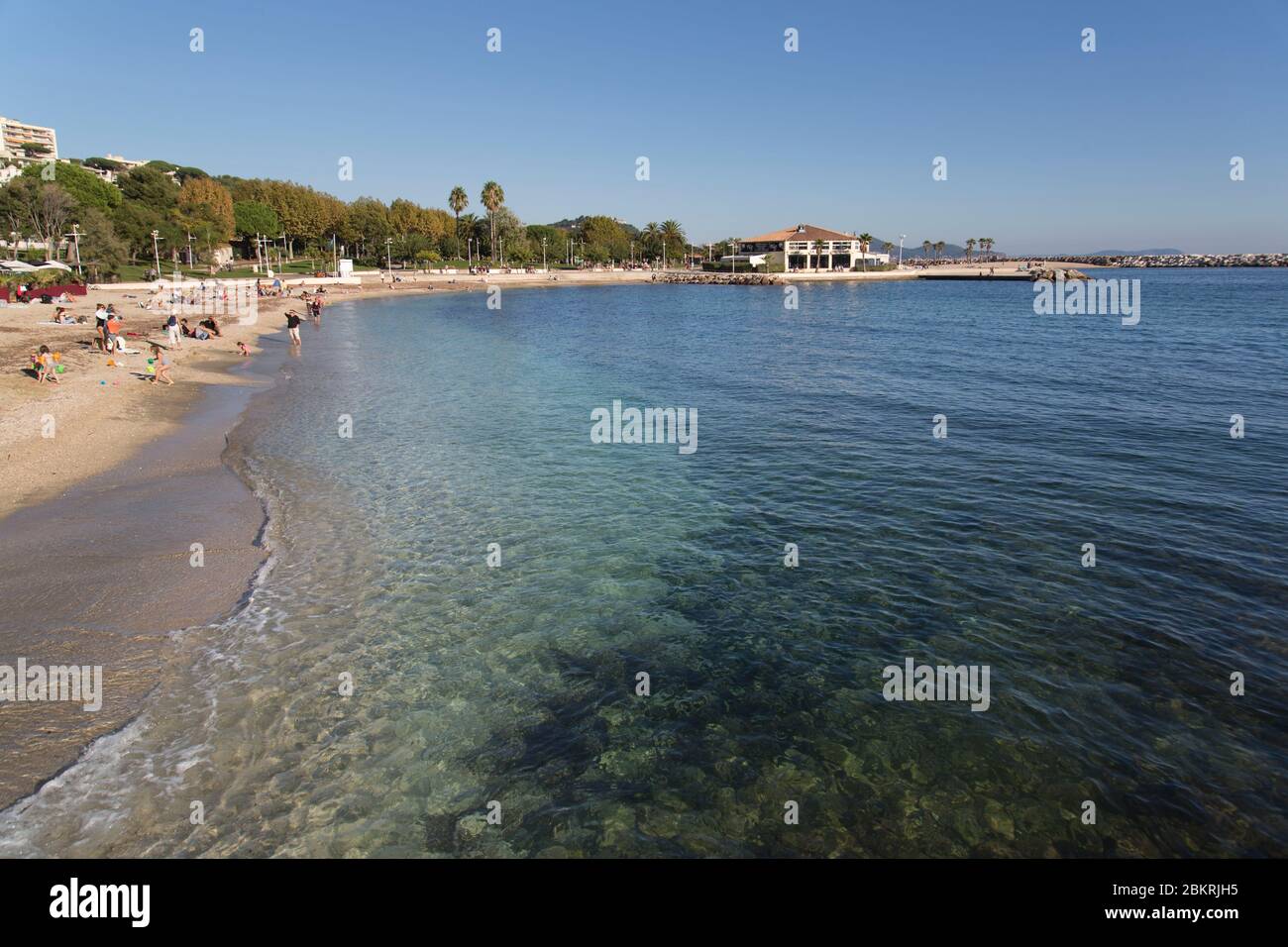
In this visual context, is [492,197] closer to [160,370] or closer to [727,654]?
[160,370]

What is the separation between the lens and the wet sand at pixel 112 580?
9.05 meters

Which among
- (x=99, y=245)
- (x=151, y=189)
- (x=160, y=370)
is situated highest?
(x=151, y=189)

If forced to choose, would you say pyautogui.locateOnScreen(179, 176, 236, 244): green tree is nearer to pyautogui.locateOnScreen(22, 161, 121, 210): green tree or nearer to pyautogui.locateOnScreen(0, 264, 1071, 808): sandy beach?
pyautogui.locateOnScreen(22, 161, 121, 210): green tree

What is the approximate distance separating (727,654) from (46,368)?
30.5 m

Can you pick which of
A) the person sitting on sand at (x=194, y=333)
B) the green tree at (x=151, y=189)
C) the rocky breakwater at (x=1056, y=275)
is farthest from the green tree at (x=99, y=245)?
the rocky breakwater at (x=1056, y=275)

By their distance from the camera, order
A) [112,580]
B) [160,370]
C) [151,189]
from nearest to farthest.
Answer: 1. [112,580]
2. [160,370]
3. [151,189]

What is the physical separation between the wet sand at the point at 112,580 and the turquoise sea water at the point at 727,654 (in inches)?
22.9

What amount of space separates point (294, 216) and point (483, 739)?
151830 millimetres

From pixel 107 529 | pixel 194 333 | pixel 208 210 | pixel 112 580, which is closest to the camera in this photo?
pixel 112 580

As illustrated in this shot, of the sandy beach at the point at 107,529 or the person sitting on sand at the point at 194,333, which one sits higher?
the person sitting on sand at the point at 194,333

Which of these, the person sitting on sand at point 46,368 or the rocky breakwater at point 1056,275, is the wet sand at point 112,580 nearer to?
the person sitting on sand at point 46,368

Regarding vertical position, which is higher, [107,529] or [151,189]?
[151,189]

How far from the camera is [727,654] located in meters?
11.3

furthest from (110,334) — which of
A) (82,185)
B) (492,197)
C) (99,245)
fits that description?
(492,197)
